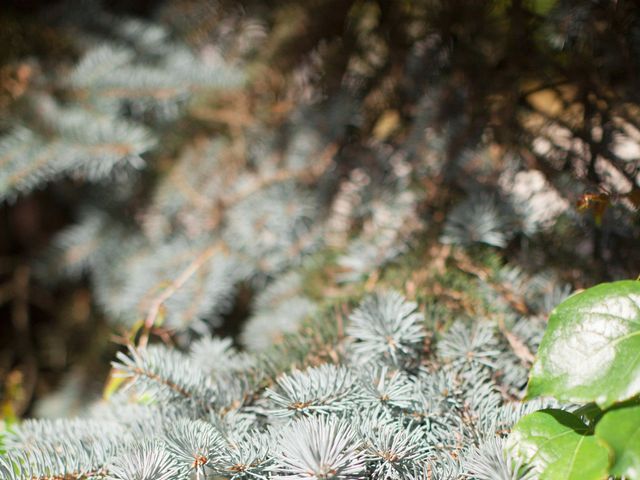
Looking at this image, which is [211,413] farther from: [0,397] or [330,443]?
[0,397]

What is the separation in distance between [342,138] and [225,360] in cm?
31

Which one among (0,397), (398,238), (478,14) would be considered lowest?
(0,397)

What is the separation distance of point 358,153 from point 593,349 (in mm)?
401

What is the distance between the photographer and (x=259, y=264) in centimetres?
60

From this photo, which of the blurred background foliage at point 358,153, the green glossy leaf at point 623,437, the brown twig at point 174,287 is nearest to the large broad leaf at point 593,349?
the green glossy leaf at point 623,437

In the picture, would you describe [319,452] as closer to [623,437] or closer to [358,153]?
[623,437]

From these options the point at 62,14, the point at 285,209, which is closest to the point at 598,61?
the point at 285,209

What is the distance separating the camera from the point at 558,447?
25 cm

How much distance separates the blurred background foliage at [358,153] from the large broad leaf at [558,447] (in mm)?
150

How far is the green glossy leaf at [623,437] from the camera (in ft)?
0.68

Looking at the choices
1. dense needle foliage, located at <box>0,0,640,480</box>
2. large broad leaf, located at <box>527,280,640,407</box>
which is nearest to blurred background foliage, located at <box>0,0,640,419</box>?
dense needle foliage, located at <box>0,0,640,480</box>

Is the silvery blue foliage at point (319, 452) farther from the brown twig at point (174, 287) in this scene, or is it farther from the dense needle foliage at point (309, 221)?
the brown twig at point (174, 287)

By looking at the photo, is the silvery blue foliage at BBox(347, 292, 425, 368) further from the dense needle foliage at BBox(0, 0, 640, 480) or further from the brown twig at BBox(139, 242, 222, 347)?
the brown twig at BBox(139, 242, 222, 347)

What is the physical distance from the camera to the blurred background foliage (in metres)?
0.44
